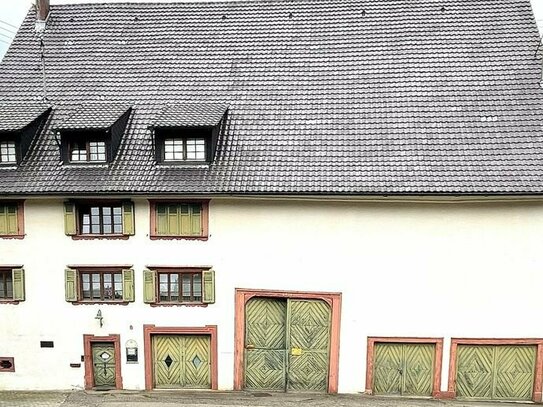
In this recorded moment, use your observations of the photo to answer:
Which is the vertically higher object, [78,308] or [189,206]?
[189,206]

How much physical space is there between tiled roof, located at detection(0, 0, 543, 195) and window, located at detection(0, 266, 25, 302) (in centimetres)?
237

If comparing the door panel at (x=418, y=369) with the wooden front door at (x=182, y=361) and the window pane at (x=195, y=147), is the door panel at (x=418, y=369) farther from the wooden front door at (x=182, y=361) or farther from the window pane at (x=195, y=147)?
the window pane at (x=195, y=147)

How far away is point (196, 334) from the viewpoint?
1580 centimetres

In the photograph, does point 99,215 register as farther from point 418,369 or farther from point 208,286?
point 418,369

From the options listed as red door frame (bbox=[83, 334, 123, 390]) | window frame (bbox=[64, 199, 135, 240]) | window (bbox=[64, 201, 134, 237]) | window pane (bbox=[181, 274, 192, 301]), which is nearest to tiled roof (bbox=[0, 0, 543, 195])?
window frame (bbox=[64, 199, 135, 240])

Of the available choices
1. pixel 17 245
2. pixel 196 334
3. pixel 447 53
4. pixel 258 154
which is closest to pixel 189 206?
pixel 258 154

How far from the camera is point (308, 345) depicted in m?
15.8

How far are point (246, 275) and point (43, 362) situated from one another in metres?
6.28

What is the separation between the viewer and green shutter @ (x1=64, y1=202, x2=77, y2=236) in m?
15.2

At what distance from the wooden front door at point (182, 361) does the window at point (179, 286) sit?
3.67 feet

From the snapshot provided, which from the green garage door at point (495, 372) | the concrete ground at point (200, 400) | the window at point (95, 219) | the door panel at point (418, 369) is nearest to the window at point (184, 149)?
the window at point (95, 219)

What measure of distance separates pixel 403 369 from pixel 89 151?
34.6ft

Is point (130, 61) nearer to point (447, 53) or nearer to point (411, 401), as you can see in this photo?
point (447, 53)

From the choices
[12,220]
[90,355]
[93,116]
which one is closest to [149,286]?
[90,355]
